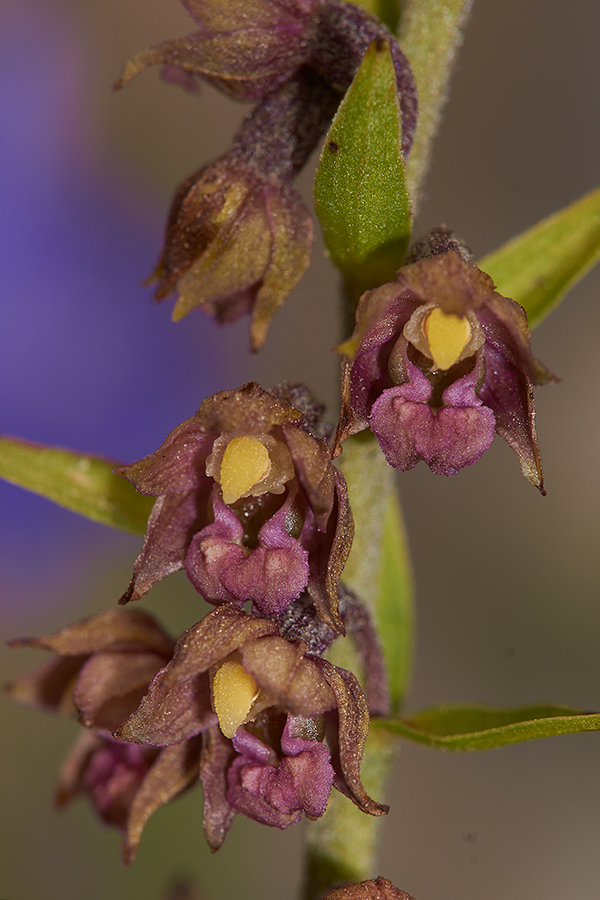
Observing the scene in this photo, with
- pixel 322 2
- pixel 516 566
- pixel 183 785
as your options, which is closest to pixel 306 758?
pixel 183 785

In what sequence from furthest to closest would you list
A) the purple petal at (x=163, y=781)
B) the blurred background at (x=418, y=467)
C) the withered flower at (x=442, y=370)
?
the blurred background at (x=418, y=467) → the purple petal at (x=163, y=781) → the withered flower at (x=442, y=370)

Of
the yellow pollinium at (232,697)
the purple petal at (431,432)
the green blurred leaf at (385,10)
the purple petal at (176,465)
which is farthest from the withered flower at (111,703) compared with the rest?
the green blurred leaf at (385,10)

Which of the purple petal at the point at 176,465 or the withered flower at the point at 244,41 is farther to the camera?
the withered flower at the point at 244,41

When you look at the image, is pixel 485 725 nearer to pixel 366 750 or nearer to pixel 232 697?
pixel 366 750

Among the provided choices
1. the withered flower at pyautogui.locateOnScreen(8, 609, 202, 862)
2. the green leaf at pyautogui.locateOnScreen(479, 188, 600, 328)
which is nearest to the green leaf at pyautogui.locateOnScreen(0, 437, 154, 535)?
the withered flower at pyautogui.locateOnScreen(8, 609, 202, 862)

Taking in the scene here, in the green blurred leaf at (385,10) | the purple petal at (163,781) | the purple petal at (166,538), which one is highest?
the green blurred leaf at (385,10)

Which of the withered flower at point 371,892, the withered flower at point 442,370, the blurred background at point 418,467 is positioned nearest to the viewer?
the withered flower at point 442,370

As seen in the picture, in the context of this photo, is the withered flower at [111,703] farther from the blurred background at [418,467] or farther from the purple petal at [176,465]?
the blurred background at [418,467]
